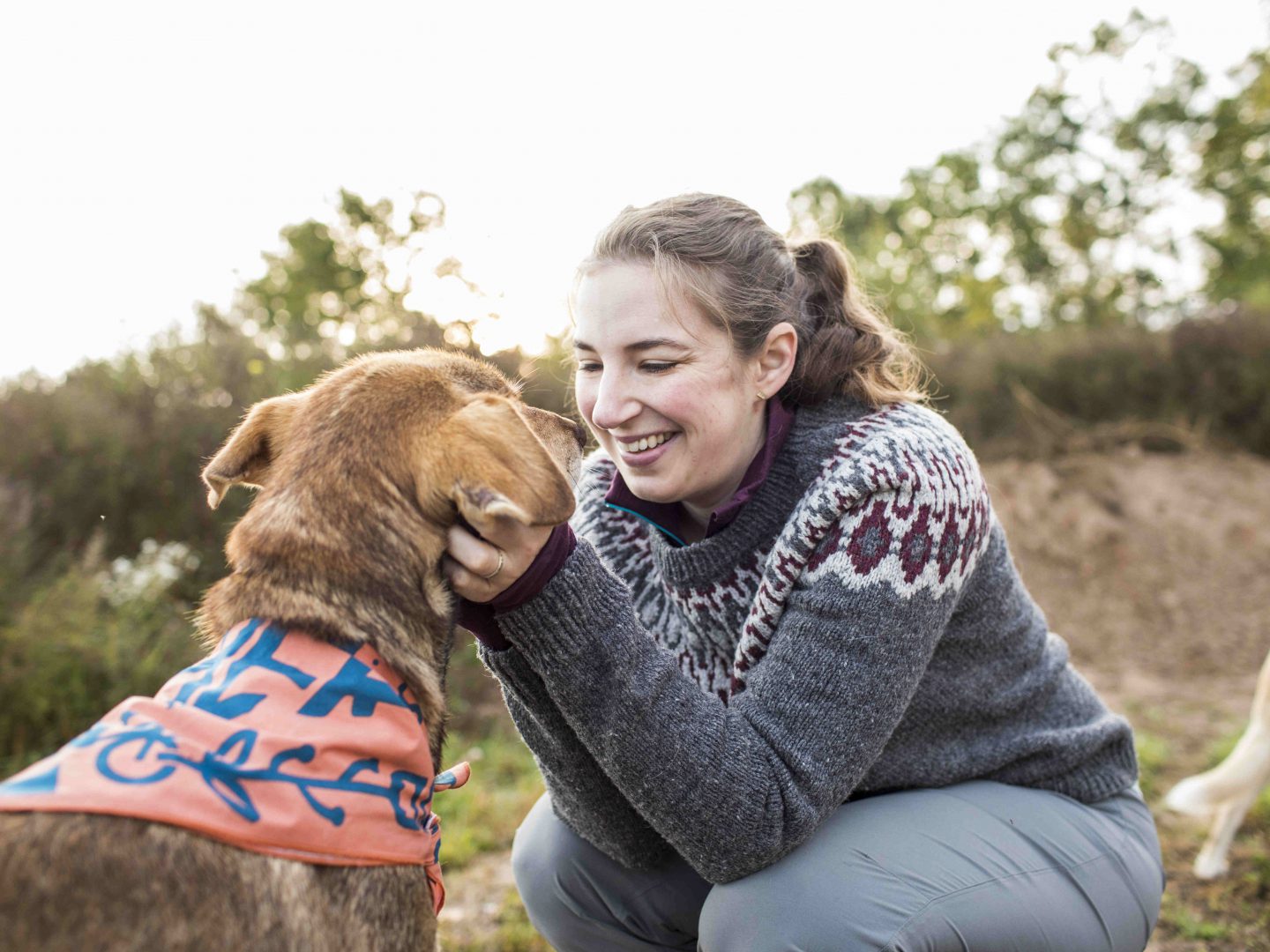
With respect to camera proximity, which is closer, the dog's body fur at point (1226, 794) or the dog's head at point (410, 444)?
the dog's head at point (410, 444)

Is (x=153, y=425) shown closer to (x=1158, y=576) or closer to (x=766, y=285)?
(x=766, y=285)

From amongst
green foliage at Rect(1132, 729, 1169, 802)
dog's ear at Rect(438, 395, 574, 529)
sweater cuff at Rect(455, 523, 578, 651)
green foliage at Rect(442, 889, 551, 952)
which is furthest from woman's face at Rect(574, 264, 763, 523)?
green foliage at Rect(1132, 729, 1169, 802)

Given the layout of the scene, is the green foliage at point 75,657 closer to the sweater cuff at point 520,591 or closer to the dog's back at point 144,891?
the sweater cuff at point 520,591

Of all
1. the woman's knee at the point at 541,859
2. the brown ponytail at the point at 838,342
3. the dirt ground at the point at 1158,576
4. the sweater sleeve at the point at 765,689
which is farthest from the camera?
the dirt ground at the point at 1158,576

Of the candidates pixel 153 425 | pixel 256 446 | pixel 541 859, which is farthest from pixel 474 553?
pixel 153 425

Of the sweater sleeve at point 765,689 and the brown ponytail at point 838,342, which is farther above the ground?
the brown ponytail at point 838,342

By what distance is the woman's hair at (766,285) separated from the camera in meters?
2.79

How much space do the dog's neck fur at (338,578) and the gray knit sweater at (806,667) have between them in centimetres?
24

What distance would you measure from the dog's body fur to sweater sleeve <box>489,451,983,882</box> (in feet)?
9.32

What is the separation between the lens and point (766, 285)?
291cm

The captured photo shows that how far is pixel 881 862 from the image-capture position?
8.03ft

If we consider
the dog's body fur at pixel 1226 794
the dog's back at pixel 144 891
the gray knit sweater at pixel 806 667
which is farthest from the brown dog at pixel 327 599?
the dog's body fur at pixel 1226 794

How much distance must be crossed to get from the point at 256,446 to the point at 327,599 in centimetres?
62


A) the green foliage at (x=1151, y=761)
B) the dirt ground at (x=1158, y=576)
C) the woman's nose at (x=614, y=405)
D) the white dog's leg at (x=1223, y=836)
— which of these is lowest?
the dirt ground at (x=1158, y=576)
